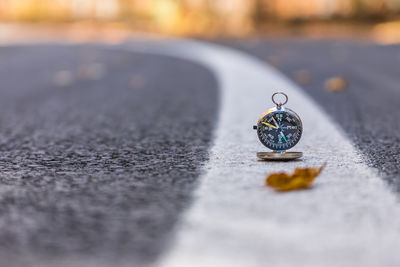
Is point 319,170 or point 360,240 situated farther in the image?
point 319,170

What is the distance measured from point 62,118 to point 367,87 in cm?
362

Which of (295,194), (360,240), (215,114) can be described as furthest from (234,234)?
(215,114)

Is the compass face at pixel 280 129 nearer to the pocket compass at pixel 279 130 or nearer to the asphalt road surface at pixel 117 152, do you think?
the pocket compass at pixel 279 130

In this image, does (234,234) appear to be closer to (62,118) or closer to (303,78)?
(62,118)

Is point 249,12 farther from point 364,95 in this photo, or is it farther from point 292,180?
point 292,180

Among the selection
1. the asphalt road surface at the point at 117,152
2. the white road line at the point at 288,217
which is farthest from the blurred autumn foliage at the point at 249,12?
the white road line at the point at 288,217

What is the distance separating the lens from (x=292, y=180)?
3547mm

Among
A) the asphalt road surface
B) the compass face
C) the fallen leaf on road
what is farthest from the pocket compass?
the fallen leaf on road

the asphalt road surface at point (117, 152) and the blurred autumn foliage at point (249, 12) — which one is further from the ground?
the blurred autumn foliage at point (249, 12)

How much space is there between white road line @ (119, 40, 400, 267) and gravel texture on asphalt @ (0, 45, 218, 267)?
0.12 metres

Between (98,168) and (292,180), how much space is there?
114 cm

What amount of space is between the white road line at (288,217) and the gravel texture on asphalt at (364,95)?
0.18 m

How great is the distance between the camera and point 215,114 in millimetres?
6633

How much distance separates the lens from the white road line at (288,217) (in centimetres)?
250
